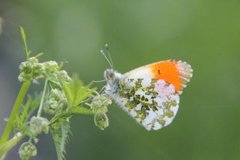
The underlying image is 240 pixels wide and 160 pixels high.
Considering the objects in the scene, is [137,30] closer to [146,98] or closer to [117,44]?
[117,44]

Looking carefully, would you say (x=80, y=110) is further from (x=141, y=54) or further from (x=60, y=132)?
(x=141, y=54)

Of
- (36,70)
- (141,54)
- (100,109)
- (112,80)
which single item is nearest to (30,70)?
(36,70)

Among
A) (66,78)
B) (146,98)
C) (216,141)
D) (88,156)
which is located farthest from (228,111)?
(66,78)

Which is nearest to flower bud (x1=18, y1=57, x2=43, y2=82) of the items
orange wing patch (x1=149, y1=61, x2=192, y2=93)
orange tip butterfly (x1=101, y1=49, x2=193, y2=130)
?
orange tip butterfly (x1=101, y1=49, x2=193, y2=130)

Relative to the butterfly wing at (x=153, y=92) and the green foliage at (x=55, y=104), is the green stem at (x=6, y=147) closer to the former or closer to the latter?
the green foliage at (x=55, y=104)

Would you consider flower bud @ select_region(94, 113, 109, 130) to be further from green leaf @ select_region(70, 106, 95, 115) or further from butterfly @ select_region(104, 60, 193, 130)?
butterfly @ select_region(104, 60, 193, 130)

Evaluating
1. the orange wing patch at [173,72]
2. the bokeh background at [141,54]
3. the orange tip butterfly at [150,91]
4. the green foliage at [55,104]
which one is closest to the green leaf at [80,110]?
the green foliage at [55,104]

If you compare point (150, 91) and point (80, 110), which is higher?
point (150, 91)

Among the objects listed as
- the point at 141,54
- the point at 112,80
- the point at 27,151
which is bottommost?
the point at 27,151

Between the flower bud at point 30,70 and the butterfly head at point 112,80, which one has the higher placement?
the butterfly head at point 112,80
